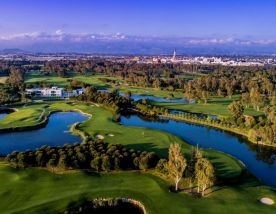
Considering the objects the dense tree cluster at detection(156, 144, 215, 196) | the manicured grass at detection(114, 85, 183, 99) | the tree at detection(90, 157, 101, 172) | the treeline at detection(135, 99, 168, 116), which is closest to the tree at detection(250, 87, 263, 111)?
the treeline at detection(135, 99, 168, 116)

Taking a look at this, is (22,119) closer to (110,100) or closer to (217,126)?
(110,100)

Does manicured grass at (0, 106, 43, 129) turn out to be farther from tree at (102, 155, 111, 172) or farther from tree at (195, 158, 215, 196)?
tree at (195, 158, 215, 196)

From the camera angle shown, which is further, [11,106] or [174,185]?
[11,106]

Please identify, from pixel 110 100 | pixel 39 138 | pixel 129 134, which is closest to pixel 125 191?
pixel 129 134

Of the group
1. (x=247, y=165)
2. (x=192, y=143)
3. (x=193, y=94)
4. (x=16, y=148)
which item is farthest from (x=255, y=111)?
(x=16, y=148)

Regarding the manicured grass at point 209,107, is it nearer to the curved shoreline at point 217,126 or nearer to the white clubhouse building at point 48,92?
the curved shoreline at point 217,126

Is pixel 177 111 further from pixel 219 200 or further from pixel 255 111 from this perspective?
pixel 219 200
